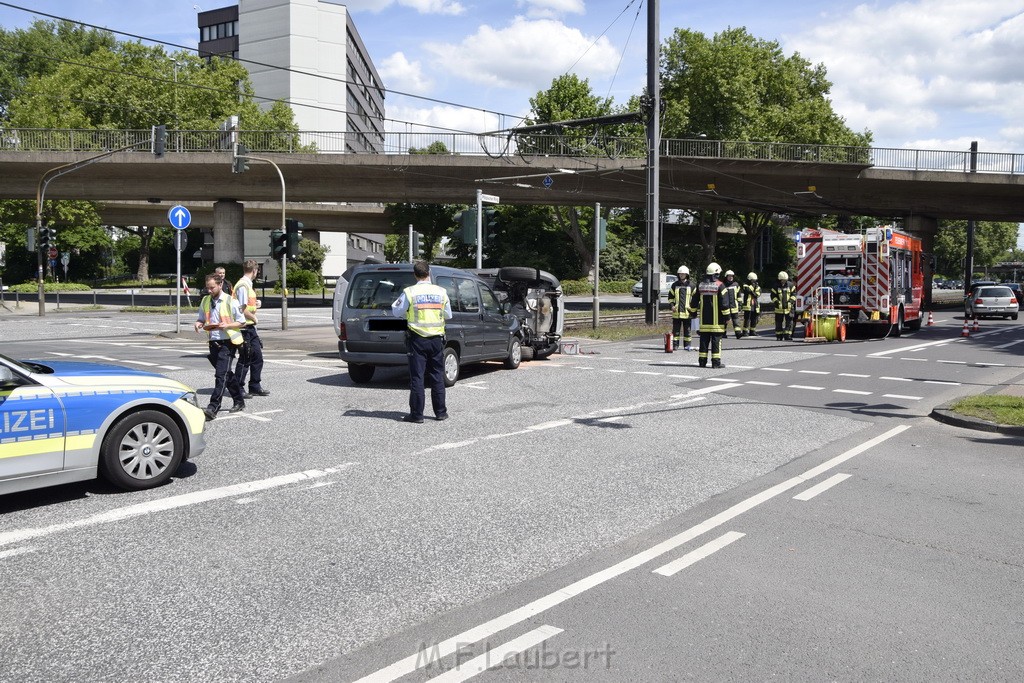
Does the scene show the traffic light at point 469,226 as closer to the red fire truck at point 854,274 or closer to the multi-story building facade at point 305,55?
the red fire truck at point 854,274

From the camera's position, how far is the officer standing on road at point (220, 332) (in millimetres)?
9930

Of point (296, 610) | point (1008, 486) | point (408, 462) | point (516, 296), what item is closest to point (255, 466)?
point (408, 462)

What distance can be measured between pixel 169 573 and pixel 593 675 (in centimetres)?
251

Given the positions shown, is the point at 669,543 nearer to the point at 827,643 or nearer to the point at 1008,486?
the point at 827,643

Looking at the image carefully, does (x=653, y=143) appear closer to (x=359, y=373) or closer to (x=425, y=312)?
(x=359, y=373)

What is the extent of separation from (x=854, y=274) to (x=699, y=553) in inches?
827

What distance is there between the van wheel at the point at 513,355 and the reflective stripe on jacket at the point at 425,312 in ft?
18.3

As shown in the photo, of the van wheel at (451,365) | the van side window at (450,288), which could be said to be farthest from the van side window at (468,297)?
the van wheel at (451,365)

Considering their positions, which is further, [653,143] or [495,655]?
[653,143]

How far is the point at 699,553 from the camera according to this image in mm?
5207

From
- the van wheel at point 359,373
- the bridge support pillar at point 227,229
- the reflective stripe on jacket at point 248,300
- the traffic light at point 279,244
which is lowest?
the van wheel at point 359,373

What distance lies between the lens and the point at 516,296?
686 inches

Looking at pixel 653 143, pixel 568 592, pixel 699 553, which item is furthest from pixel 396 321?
pixel 653 143

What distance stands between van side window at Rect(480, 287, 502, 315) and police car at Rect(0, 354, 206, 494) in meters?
8.00
